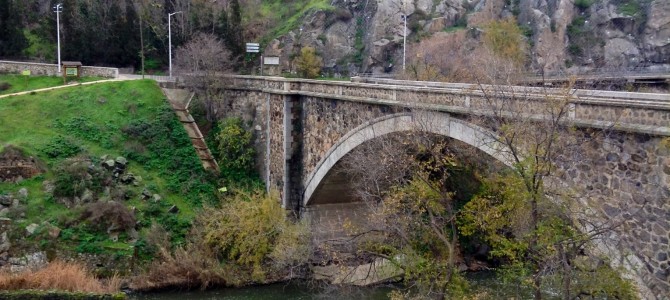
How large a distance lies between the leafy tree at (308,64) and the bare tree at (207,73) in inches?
474

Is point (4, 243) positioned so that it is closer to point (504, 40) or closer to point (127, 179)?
point (127, 179)

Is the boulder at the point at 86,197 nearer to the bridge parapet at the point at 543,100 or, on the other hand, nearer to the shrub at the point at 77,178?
the shrub at the point at 77,178

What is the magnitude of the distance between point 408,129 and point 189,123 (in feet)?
55.7

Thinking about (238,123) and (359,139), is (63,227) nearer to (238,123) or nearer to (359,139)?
(238,123)

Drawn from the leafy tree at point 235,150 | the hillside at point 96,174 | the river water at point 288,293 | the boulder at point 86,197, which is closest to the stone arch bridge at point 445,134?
the leafy tree at point 235,150

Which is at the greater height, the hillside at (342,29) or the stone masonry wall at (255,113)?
the hillside at (342,29)

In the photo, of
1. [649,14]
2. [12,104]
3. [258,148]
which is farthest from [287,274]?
[649,14]

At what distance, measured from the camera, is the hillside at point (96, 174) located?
26.7 meters

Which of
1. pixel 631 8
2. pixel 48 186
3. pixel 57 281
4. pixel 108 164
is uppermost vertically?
pixel 631 8

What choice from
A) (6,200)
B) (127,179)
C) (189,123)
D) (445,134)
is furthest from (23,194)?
(445,134)

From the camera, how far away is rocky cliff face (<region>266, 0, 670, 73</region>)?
184 ft

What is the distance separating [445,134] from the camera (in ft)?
66.2

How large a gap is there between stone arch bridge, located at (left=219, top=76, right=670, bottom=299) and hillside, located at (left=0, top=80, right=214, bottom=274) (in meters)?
3.84

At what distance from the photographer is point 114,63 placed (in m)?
45.8
